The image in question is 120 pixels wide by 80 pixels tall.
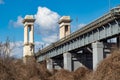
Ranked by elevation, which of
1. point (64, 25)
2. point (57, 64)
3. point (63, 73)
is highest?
point (64, 25)

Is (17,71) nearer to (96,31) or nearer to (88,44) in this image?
(96,31)

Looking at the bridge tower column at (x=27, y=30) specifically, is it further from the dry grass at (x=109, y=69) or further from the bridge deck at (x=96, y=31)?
the dry grass at (x=109, y=69)

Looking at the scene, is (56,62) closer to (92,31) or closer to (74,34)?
(74,34)

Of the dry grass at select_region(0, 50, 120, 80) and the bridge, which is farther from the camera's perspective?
the bridge

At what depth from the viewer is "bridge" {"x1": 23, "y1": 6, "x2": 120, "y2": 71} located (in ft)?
180

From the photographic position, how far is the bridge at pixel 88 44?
180ft

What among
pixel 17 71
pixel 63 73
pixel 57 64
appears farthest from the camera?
pixel 57 64

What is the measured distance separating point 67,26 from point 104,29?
68657 mm

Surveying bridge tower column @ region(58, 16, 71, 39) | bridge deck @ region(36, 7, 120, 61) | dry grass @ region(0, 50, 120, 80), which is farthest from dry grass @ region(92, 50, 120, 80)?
bridge tower column @ region(58, 16, 71, 39)

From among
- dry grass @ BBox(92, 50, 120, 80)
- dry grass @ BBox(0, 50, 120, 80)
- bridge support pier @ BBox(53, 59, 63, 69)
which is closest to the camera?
dry grass @ BBox(92, 50, 120, 80)

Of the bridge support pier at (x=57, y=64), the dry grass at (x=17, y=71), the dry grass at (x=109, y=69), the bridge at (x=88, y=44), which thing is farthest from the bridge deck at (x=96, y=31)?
the dry grass at (x=109, y=69)

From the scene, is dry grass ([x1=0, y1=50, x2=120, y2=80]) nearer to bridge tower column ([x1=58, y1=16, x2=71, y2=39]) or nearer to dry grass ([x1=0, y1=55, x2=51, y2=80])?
dry grass ([x1=0, y1=55, x2=51, y2=80])

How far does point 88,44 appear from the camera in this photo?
66.1 m

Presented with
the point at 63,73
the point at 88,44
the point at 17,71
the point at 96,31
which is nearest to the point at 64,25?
the point at 88,44
